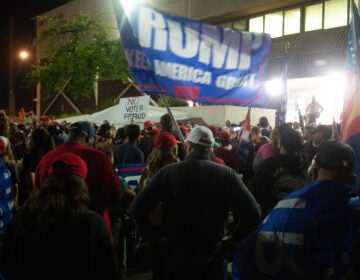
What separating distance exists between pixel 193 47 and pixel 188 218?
241 centimetres

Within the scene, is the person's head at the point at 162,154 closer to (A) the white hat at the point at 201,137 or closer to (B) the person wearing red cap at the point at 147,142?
(A) the white hat at the point at 201,137

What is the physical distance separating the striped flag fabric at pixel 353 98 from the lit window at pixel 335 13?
59.4 feet

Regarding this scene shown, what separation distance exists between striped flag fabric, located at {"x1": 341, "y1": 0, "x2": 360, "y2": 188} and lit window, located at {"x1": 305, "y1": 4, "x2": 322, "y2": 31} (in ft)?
62.2

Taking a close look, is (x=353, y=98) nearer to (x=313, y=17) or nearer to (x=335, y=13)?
(x=335, y=13)

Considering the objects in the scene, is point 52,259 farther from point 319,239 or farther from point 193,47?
point 193,47

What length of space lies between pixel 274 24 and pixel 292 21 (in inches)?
46.1

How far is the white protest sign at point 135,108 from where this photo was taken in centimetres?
1300

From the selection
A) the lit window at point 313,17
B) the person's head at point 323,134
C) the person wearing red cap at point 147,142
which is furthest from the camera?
the lit window at point 313,17

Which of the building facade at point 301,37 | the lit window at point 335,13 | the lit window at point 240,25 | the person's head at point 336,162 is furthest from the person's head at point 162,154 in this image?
the lit window at point 240,25

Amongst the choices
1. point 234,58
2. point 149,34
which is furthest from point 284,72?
point 149,34

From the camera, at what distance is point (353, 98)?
161 inches

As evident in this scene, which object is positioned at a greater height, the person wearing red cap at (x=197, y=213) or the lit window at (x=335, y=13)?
the lit window at (x=335, y=13)

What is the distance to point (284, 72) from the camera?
9.62 m

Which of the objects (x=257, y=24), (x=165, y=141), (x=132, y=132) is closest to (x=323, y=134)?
(x=165, y=141)
